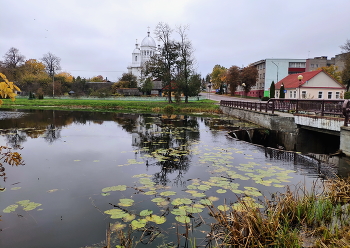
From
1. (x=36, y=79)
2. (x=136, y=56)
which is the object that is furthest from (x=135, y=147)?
(x=136, y=56)

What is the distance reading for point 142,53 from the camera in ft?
321

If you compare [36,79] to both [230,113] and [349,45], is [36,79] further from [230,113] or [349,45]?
[349,45]

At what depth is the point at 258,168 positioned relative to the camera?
8.22 metres

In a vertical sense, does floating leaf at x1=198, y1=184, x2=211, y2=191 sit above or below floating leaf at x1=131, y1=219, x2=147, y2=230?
above

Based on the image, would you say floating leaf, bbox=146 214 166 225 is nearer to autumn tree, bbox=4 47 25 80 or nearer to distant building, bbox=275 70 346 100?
distant building, bbox=275 70 346 100

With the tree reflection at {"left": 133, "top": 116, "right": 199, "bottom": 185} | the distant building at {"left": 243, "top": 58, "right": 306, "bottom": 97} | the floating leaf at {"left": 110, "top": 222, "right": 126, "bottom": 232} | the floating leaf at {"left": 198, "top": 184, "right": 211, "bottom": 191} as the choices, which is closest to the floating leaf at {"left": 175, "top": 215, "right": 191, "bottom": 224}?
the floating leaf at {"left": 110, "top": 222, "right": 126, "bottom": 232}

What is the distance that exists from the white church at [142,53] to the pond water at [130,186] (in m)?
86.2

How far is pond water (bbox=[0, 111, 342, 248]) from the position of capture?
4496mm

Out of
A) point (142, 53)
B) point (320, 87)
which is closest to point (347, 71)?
point (320, 87)

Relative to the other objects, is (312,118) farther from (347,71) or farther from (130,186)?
(347,71)

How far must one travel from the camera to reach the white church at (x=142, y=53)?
317 feet

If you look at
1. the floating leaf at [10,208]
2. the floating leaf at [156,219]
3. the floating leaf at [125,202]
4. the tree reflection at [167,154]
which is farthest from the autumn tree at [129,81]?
the floating leaf at [156,219]

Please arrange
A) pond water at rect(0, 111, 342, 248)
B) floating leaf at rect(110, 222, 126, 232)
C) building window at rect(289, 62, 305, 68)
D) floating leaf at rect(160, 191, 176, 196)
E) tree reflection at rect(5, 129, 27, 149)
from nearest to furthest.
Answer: floating leaf at rect(110, 222, 126, 232), pond water at rect(0, 111, 342, 248), floating leaf at rect(160, 191, 176, 196), tree reflection at rect(5, 129, 27, 149), building window at rect(289, 62, 305, 68)

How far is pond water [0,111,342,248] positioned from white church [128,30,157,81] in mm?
86178
